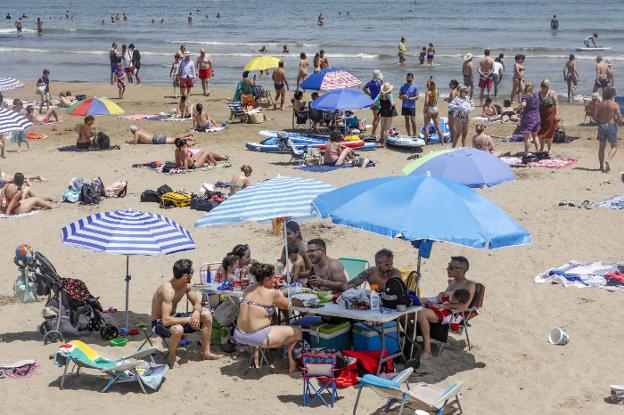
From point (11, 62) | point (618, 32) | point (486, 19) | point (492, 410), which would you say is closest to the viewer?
point (492, 410)

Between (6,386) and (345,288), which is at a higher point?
(345,288)

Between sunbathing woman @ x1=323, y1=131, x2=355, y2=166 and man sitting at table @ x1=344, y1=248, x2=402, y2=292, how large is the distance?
7921 mm

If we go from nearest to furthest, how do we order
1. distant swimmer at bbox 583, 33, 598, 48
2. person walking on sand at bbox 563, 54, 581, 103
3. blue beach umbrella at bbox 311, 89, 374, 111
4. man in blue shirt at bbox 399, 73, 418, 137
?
blue beach umbrella at bbox 311, 89, 374, 111, man in blue shirt at bbox 399, 73, 418, 137, person walking on sand at bbox 563, 54, 581, 103, distant swimmer at bbox 583, 33, 598, 48

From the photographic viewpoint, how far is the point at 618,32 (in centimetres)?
5325

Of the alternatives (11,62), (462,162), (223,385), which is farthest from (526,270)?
(11,62)

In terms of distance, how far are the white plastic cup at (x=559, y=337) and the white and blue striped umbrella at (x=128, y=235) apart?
353 centimetres

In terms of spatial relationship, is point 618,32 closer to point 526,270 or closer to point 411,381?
point 526,270

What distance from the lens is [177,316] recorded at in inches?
340

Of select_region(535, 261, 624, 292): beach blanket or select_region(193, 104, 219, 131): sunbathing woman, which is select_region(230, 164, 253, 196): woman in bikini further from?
select_region(193, 104, 219, 131): sunbathing woman

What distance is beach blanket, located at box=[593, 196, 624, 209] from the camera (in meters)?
13.7

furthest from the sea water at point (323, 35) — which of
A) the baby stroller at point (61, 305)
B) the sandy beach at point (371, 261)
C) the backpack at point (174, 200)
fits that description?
the baby stroller at point (61, 305)

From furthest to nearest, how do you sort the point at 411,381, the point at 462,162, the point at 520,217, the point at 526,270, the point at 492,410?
1. the point at 520,217
2. the point at 526,270
3. the point at 462,162
4. the point at 411,381
5. the point at 492,410

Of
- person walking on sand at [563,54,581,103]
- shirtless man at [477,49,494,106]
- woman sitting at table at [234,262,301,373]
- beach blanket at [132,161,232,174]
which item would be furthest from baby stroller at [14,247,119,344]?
person walking on sand at [563,54,581,103]

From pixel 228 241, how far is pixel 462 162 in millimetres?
3801
